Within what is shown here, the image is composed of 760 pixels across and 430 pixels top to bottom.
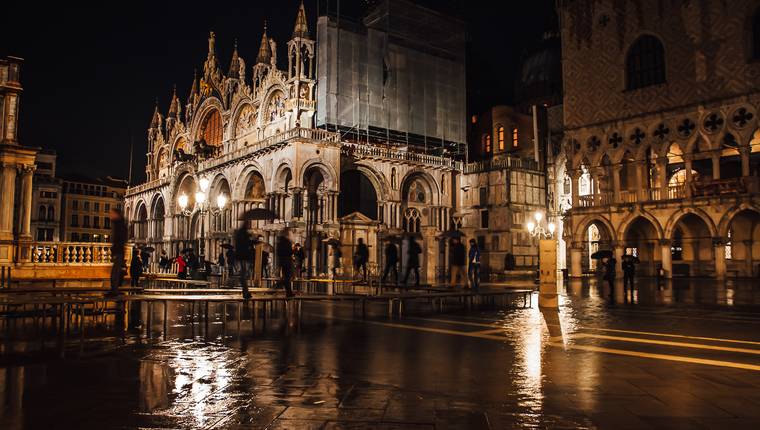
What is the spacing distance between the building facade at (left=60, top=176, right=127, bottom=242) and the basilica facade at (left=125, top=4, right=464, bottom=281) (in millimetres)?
31276

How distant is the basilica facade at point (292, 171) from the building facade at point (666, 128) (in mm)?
11633

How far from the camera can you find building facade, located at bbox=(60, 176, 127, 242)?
78.4 metres

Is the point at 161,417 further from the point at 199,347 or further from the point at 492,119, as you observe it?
the point at 492,119

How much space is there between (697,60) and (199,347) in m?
32.7

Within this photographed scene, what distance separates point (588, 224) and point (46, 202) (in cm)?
Result: 6792

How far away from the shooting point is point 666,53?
1294 inches

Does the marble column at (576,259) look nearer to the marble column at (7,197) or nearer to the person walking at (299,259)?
the person walking at (299,259)

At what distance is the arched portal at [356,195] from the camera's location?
134 feet

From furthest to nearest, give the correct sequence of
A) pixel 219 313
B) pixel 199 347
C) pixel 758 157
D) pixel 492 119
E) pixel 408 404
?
pixel 492 119 < pixel 758 157 < pixel 219 313 < pixel 199 347 < pixel 408 404

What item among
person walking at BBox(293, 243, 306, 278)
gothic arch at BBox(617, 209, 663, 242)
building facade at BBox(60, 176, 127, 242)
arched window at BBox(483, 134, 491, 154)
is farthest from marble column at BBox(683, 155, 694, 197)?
building facade at BBox(60, 176, 127, 242)

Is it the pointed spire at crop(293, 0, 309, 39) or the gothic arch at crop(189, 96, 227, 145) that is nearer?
the pointed spire at crop(293, 0, 309, 39)

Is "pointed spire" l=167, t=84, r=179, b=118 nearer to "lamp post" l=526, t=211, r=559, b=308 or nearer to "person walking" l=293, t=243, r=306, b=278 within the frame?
"person walking" l=293, t=243, r=306, b=278

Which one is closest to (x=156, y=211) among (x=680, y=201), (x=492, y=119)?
(x=492, y=119)

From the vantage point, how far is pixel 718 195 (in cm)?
3034
